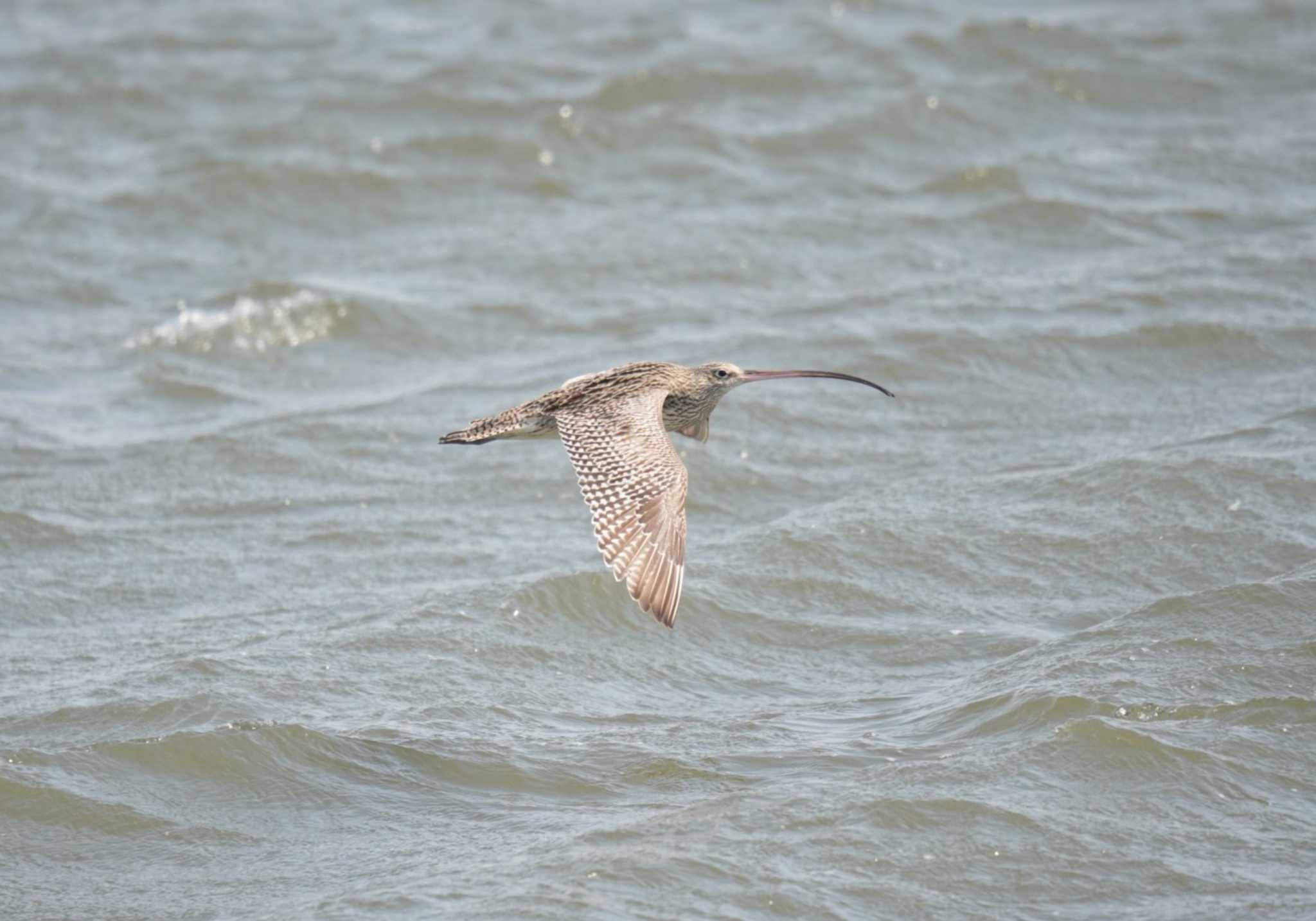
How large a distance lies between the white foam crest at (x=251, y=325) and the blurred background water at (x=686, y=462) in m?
0.04

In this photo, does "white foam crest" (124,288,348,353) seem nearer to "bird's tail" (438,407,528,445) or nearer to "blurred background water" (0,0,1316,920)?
"blurred background water" (0,0,1316,920)

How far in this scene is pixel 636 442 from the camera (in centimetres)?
614

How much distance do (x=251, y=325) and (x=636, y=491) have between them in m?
5.07

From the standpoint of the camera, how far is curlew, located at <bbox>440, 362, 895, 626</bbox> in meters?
5.56

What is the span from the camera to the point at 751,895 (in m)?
5.04

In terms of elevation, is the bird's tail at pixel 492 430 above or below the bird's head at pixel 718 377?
below

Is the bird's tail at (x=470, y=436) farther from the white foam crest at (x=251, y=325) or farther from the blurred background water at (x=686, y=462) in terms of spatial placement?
the white foam crest at (x=251, y=325)

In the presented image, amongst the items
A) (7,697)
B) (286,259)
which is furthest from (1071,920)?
(286,259)

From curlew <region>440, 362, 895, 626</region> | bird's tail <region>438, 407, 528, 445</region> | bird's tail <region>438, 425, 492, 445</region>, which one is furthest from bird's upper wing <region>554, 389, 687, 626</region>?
bird's tail <region>438, 425, 492, 445</region>

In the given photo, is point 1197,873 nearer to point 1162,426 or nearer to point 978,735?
point 978,735

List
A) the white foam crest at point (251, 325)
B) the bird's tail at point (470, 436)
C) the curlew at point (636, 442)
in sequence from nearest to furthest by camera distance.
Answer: the curlew at point (636, 442) < the bird's tail at point (470, 436) < the white foam crest at point (251, 325)

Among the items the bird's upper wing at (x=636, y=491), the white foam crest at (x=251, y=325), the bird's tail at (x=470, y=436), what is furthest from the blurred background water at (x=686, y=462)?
the bird's tail at (x=470, y=436)

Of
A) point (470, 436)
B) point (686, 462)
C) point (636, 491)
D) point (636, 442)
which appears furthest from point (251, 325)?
point (636, 491)

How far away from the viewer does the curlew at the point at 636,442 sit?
5.56 metres
